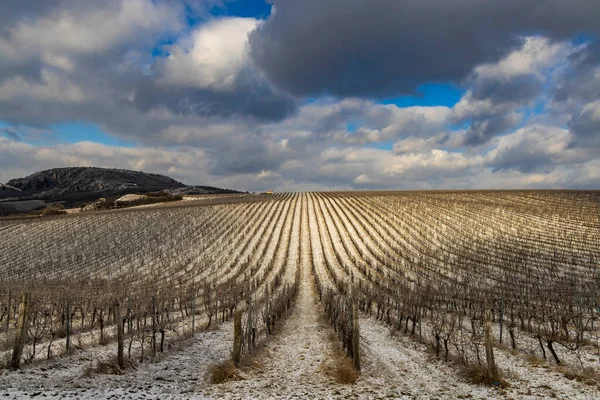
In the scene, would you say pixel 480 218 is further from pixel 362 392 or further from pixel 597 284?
pixel 362 392

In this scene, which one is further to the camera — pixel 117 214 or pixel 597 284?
pixel 117 214

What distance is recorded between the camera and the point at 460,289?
29984mm

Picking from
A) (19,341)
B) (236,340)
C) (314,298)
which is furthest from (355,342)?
(314,298)

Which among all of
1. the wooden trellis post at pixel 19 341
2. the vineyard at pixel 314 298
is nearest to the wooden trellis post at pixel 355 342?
the vineyard at pixel 314 298

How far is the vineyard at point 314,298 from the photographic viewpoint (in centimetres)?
1355

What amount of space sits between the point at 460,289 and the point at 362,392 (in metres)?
19.8

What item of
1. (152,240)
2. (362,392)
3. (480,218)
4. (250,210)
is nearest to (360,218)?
(480,218)

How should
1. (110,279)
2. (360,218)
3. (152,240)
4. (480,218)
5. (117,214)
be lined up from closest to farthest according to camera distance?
1. (110,279)
2. (152,240)
3. (480,218)
4. (360,218)
5. (117,214)

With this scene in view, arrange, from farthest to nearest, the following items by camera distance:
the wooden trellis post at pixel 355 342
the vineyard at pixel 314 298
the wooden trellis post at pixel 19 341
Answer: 1. the wooden trellis post at pixel 355 342
2. the vineyard at pixel 314 298
3. the wooden trellis post at pixel 19 341

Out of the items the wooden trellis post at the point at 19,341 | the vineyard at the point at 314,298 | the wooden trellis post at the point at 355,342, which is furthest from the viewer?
the wooden trellis post at the point at 355,342

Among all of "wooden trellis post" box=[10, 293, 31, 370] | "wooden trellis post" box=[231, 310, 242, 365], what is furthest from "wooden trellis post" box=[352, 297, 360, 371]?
"wooden trellis post" box=[10, 293, 31, 370]

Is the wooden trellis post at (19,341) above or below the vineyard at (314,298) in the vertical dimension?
above

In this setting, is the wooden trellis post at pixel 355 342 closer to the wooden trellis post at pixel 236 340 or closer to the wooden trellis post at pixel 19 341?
the wooden trellis post at pixel 236 340

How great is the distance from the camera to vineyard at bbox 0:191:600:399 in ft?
44.4
